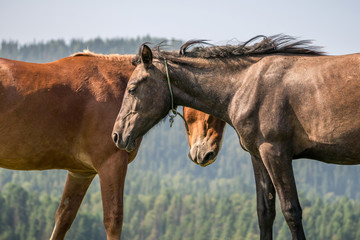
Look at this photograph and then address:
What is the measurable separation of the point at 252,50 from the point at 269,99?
31.5 inches

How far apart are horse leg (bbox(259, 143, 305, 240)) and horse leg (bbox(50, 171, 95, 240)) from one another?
10.1ft

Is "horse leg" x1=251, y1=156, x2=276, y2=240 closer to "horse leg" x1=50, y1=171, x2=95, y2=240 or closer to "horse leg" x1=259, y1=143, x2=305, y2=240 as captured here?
"horse leg" x1=259, y1=143, x2=305, y2=240

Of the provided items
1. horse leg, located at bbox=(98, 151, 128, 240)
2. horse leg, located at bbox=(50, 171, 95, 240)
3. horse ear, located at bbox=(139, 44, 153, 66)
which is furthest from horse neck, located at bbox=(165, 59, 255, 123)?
horse leg, located at bbox=(50, 171, 95, 240)

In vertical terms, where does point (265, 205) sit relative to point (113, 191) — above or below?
below

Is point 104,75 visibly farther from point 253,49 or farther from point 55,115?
point 253,49

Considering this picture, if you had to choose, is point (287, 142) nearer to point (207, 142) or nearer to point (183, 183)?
point (207, 142)

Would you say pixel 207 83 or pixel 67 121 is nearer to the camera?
pixel 207 83

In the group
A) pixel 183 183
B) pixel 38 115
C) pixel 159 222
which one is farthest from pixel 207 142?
pixel 183 183

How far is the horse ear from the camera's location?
250 inches

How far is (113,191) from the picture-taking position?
277 inches

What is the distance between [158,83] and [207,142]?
1743 mm

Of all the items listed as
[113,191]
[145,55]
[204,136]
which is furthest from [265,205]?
[145,55]

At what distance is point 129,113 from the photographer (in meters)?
6.46

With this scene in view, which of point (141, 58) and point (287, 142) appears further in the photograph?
point (141, 58)
